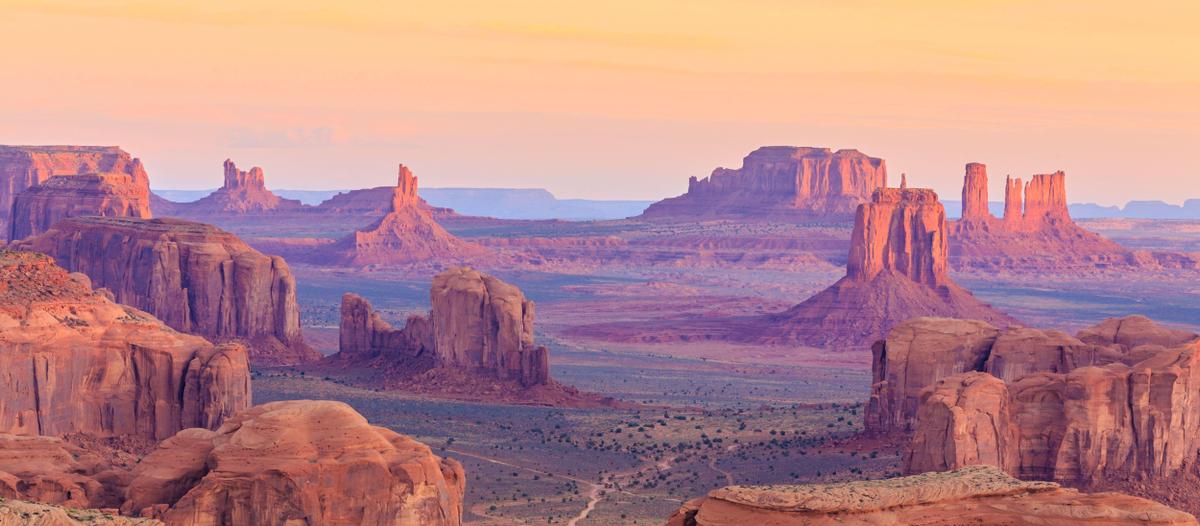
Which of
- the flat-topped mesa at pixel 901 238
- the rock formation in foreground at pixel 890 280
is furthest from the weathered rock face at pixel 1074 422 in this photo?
the flat-topped mesa at pixel 901 238

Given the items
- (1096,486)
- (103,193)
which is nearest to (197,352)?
(1096,486)

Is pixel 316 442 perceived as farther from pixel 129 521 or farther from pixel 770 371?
pixel 770 371

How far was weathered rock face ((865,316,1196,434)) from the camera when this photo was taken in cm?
7112

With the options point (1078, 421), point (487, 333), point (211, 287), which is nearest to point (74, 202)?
point (211, 287)

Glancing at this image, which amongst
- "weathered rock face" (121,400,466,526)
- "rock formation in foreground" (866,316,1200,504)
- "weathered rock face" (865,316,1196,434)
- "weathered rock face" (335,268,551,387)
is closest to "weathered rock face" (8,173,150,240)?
"weathered rock face" (335,268,551,387)

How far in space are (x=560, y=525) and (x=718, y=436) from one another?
76.2 feet

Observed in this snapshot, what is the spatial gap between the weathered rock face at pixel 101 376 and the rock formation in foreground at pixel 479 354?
1228 inches

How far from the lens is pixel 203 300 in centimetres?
10506

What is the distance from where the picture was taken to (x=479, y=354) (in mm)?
97875

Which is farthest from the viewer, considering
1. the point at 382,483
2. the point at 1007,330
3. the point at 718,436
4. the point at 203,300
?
the point at 203,300

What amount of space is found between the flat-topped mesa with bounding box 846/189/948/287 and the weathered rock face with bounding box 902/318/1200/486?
8229 centimetres

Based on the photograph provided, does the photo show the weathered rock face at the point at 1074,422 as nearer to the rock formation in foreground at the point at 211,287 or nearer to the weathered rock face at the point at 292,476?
the weathered rock face at the point at 292,476

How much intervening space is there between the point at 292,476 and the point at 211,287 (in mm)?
63679

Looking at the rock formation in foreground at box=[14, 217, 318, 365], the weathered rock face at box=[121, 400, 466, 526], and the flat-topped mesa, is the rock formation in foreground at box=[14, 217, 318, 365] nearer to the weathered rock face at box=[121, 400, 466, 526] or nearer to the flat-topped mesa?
the flat-topped mesa
